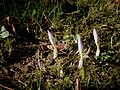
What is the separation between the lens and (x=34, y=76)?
6.40 feet

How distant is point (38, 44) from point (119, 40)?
1.81 feet

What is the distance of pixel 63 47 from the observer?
2.10 m

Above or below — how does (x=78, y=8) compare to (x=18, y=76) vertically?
above

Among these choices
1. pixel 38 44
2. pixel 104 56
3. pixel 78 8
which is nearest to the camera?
pixel 104 56

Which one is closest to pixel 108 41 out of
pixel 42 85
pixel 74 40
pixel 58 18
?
pixel 74 40

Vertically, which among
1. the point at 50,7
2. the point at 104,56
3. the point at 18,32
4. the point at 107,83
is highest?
the point at 50,7

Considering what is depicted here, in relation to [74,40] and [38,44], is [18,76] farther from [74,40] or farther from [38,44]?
[74,40]

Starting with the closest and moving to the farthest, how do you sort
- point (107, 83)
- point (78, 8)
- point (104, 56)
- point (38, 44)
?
point (107, 83), point (104, 56), point (38, 44), point (78, 8)

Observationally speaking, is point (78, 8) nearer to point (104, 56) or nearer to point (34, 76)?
point (104, 56)

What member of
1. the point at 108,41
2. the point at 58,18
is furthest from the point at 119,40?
the point at 58,18

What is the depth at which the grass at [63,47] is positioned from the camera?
6.29 ft

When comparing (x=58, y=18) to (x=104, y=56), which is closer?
(x=104, y=56)

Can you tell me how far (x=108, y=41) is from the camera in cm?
212

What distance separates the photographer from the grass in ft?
6.29
